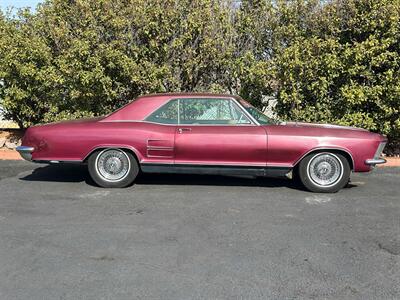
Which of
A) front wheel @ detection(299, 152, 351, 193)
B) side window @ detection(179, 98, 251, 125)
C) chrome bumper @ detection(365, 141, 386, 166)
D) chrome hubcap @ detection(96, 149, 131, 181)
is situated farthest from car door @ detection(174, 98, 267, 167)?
chrome bumper @ detection(365, 141, 386, 166)

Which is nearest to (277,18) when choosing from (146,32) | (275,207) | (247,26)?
(247,26)

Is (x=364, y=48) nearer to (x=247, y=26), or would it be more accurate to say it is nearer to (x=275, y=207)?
(x=247, y=26)

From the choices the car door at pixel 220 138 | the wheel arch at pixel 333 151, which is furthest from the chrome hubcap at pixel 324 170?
the car door at pixel 220 138

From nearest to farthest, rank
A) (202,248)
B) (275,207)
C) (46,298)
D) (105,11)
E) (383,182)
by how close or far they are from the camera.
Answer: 1. (46,298)
2. (202,248)
3. (275,207)
4. (383,182)
5. (105,11)

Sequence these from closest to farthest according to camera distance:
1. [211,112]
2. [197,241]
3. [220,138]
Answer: [197,241] < [220,138] < [211,112]

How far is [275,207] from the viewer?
5.85m

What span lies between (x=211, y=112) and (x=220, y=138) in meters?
0.45

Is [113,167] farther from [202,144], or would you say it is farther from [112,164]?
[202,144]

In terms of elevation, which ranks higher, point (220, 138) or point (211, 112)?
point (211, 112)

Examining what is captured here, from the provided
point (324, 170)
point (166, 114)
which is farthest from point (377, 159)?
point (166, 114)

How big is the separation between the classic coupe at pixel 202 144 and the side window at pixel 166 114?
0.01m

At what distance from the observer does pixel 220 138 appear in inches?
255

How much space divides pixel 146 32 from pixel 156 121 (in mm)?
A: 3190

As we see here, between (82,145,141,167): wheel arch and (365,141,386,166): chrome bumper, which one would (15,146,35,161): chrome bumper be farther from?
(365,141,386,166): chrome bumper
